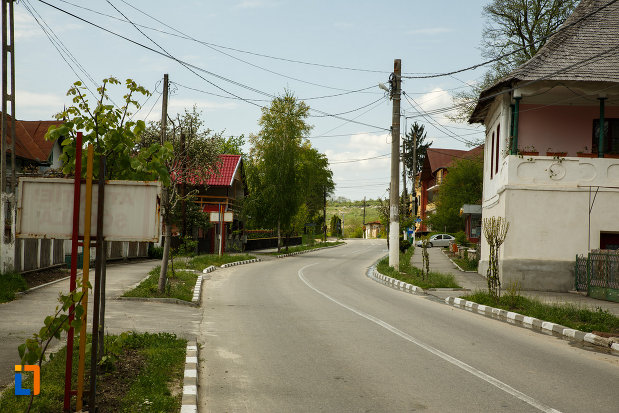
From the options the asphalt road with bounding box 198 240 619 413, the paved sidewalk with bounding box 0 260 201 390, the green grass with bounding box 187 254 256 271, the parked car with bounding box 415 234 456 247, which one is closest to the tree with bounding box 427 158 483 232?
the parked car with bounding box 415 234 456 247

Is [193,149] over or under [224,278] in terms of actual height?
over

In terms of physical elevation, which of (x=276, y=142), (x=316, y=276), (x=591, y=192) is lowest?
(x=316, y=276)

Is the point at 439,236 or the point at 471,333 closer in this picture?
the point at 471,333

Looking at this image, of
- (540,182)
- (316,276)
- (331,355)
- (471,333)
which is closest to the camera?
(331,355)

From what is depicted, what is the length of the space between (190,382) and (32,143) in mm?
30878

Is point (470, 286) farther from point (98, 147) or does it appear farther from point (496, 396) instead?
point (98, 147)

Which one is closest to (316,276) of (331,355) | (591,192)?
(591,192)

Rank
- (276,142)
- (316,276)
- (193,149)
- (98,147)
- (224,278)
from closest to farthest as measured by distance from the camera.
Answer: (98,147)
(193,149)
(224,278)
(316,276)
(276,142)

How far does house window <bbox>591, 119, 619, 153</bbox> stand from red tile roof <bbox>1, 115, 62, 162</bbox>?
23487 mm

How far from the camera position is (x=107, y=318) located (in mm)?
12680

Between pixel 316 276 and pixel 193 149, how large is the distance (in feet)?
33.7

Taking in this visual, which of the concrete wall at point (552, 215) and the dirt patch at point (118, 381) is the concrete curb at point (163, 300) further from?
the concrete wall at point (552, 215)

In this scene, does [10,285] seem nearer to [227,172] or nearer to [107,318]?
[107,318]

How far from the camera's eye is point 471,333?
1191 cm
